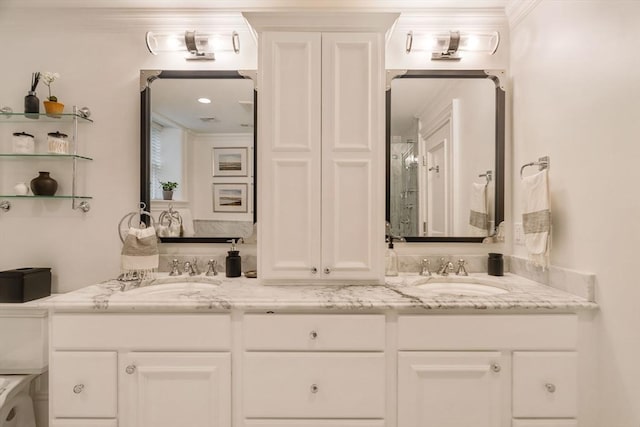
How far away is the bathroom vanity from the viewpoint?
143cm

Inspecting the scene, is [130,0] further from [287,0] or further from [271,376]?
[271,376]

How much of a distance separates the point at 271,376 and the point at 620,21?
1.95 metres

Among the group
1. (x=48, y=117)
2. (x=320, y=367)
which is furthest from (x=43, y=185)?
(x=320, y=367)

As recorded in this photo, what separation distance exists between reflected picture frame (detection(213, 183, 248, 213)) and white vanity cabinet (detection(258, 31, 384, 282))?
0.38 meters

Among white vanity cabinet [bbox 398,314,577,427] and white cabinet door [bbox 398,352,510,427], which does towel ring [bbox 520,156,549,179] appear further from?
white cabinet door [bbox 398,352,510,427]

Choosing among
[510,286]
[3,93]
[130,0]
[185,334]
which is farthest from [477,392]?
[3,93]

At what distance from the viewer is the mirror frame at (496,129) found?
6.61 feet

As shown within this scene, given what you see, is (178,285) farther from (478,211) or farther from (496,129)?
(496,129)

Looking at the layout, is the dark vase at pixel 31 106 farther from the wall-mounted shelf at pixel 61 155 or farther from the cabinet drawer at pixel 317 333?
the cabinet drawer at pixel 317 333

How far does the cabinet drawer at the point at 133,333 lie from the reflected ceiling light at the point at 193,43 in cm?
147

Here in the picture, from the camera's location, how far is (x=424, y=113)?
6.57 feet

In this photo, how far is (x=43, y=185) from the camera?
1.91m

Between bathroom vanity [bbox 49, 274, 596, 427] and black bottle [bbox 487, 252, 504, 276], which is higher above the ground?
black bottle [bbox 487, 252, 504, 276]

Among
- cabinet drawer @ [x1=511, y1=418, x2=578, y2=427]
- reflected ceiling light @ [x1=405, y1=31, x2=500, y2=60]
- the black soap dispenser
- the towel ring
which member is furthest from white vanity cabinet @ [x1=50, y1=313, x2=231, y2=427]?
reflected ceiling light @ [x1=405, y1=31, x2=500, y2=60]
